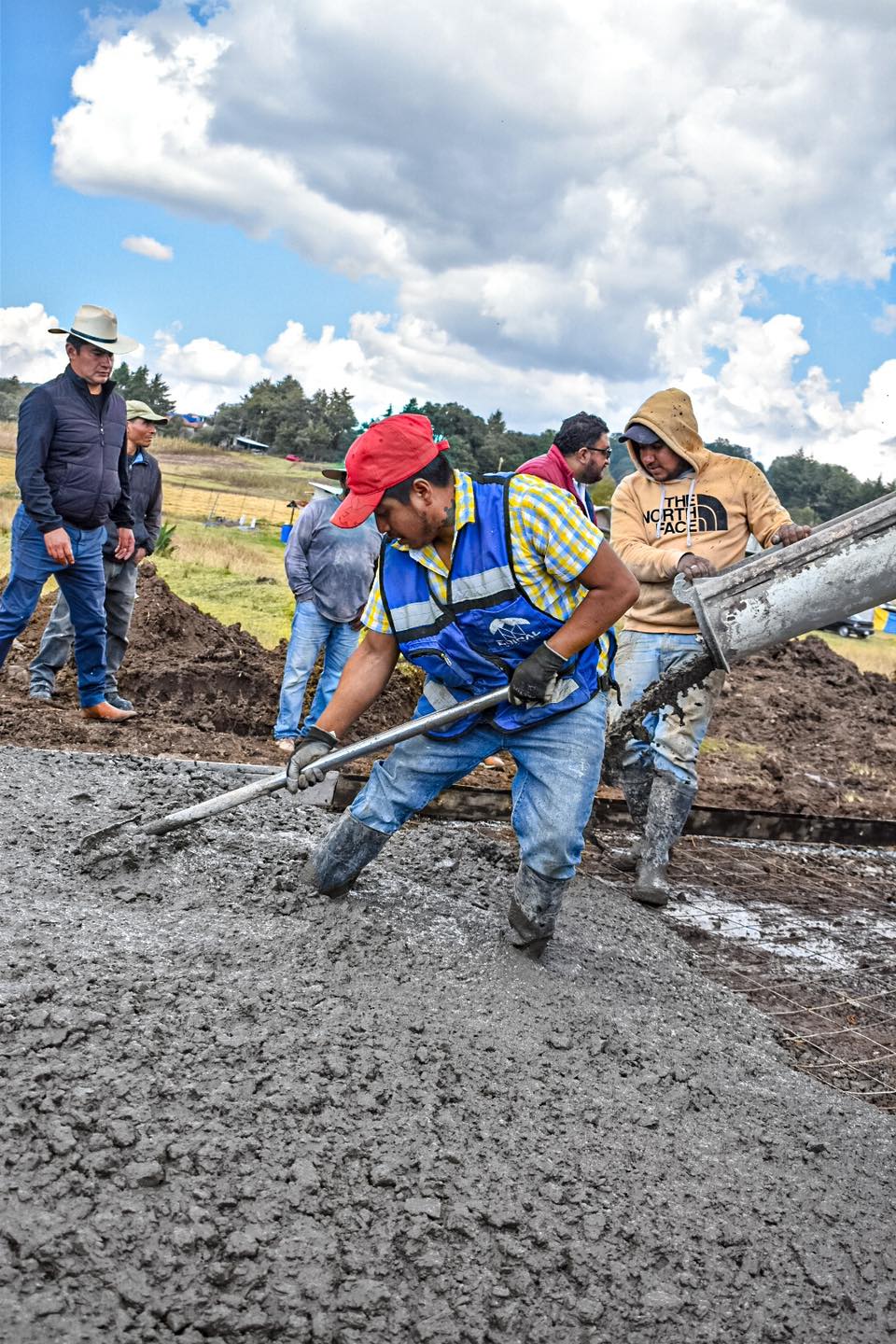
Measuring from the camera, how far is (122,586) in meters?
6.77

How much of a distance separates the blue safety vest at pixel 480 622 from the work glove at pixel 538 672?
0.08 m

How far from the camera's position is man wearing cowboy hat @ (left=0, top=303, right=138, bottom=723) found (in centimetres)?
557

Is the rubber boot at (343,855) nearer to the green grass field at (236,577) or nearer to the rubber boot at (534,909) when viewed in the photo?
the rubber boot at (534,909)

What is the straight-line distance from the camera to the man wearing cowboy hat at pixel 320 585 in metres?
6.11

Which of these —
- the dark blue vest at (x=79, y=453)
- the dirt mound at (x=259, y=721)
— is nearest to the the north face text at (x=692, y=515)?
the dirt mound at (x=259, y=721)

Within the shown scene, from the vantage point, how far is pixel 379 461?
2982 millimetres

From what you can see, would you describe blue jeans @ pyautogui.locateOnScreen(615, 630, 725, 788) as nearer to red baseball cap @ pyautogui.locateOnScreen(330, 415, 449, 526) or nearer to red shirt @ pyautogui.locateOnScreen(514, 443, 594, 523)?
red shirt @ pyautogui.locateOnScreen(514, 443, 594, 523)

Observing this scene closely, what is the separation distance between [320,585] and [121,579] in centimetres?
140

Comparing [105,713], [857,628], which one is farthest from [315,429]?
[105,713]

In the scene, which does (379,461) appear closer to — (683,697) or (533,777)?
(533,777)

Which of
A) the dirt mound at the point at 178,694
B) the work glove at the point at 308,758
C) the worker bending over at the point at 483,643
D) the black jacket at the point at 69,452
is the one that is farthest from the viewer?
the dirt mound at the point at 178,694

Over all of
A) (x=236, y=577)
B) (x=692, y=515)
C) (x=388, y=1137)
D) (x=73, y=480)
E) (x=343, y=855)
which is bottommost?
(x=388, y=1137)

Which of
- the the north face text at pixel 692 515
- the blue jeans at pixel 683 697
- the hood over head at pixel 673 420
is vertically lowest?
the blue jeans at pixel 683 697

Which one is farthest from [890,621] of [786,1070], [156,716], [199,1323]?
[199,1323]
